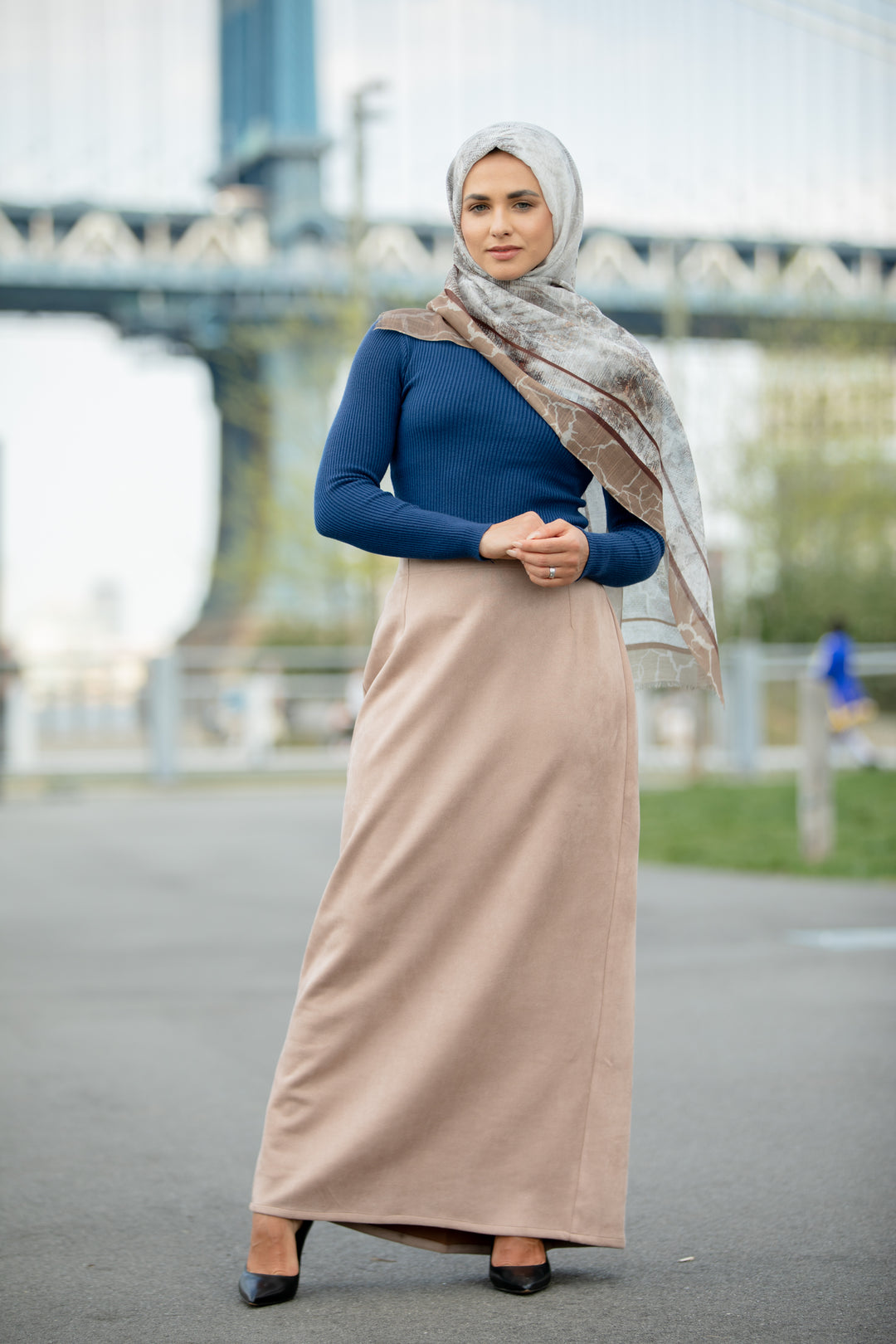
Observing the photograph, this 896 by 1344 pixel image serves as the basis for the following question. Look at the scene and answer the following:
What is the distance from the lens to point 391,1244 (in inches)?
125

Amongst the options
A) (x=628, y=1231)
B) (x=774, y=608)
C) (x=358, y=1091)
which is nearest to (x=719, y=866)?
(x=628, y=1231)

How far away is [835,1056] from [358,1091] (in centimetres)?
238

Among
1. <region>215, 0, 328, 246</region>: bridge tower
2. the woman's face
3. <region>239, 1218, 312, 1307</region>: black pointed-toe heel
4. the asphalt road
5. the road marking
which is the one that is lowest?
the road marking

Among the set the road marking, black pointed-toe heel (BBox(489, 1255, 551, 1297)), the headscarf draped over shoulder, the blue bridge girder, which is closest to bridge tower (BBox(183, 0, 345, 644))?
the blue bridge girder

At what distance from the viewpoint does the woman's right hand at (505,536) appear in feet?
8.97

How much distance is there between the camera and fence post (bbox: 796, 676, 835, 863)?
9.05 metres

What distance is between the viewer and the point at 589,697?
9.20 ft

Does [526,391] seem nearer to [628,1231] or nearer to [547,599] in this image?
[547,599]

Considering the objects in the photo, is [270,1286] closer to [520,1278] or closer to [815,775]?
[520,1278]

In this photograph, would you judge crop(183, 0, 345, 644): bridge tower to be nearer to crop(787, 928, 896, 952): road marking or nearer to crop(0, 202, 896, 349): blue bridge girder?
crop(0, 202, 896, 349): blue bridge girder

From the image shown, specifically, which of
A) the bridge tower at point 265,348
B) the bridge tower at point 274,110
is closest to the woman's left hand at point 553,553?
the bridge tower at point 265,348

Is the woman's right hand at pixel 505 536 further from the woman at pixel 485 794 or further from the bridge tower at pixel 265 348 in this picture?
the bridge tower at pixel 265 348

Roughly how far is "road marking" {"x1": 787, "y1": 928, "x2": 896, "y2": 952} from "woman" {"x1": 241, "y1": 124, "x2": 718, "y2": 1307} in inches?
161

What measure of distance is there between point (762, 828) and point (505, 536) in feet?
30.1
